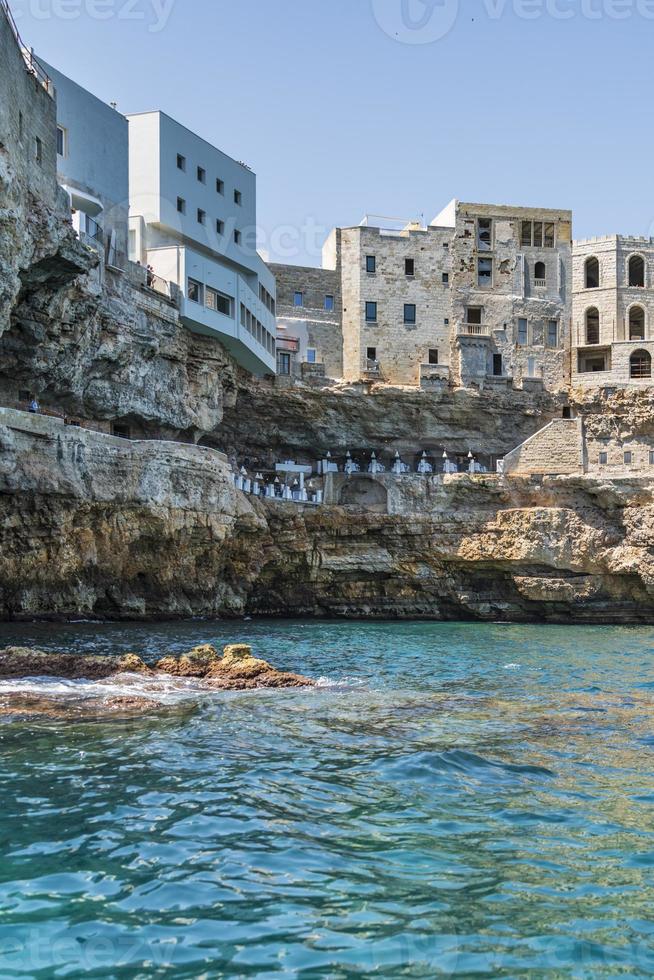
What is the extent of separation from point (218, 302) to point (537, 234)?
1019 inches

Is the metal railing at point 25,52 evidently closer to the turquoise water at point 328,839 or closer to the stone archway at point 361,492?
the turquoise water at point 328,839

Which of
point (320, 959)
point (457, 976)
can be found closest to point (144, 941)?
point (320, 959)

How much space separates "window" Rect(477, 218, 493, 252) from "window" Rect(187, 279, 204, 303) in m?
23.5

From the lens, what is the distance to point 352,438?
5362cm

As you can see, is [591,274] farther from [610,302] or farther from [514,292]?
[514,292]

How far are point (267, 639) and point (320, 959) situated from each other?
82.2 ft

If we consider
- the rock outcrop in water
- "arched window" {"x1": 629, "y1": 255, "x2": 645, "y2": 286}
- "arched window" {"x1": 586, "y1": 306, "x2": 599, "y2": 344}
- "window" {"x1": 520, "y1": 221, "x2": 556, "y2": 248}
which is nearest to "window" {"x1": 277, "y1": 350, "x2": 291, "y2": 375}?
"window" {"x1": 520, "y1": 221, "x2": 556, "y2": 248}

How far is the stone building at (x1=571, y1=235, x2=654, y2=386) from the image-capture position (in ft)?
189

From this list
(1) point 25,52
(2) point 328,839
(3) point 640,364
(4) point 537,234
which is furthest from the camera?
(4) point 537,234

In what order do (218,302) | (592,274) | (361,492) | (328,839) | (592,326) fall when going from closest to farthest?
(328,839) < (218,302) < (361,492) < (592,326) < (592,274)

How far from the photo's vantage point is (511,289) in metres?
59.0

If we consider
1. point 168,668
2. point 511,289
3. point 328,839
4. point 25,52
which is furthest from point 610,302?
point 328,839

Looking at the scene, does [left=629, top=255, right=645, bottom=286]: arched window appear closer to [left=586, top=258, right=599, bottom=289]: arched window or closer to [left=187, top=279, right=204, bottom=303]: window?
[left=586, top=258, right=599, bottom=289]: arched window

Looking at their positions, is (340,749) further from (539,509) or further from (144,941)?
(539,509)
